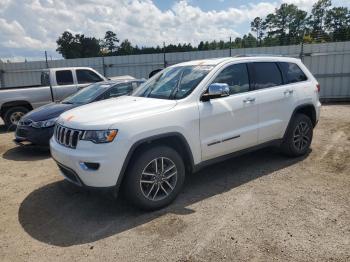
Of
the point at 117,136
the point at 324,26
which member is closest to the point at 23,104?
the point at 117,136

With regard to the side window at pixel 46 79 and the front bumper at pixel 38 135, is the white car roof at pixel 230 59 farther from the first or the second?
the side window at pixel 46 79

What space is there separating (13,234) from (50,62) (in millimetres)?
15098

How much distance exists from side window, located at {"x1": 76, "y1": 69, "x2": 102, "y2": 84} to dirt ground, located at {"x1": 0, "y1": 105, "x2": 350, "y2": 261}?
5218 mm

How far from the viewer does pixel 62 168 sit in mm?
4145

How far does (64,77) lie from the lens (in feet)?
33.1

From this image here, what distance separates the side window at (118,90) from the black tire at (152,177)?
3.76 meters

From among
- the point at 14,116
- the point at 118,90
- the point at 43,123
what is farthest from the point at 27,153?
the point at 14,116

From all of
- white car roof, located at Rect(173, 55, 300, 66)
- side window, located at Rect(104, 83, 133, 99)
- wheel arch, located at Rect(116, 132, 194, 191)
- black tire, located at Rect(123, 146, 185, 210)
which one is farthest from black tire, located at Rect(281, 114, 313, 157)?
side window, located at Rect(104, 83, 133, 99)

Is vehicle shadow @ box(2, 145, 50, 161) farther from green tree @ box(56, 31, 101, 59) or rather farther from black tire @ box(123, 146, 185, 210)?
green tree @ box(56, 31, 101, 59)

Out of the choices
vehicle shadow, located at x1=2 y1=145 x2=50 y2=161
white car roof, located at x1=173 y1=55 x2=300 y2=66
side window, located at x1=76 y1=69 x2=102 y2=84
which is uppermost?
white car roof, located at x1=173 y1=55 x2=300 y2=66

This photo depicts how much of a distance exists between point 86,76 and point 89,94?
3.28 m

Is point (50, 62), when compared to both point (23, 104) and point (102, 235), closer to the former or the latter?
point (23, 104)

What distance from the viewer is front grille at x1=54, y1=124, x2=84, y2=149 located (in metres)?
3.79

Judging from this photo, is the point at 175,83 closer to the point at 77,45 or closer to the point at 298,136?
the point at 298,136
